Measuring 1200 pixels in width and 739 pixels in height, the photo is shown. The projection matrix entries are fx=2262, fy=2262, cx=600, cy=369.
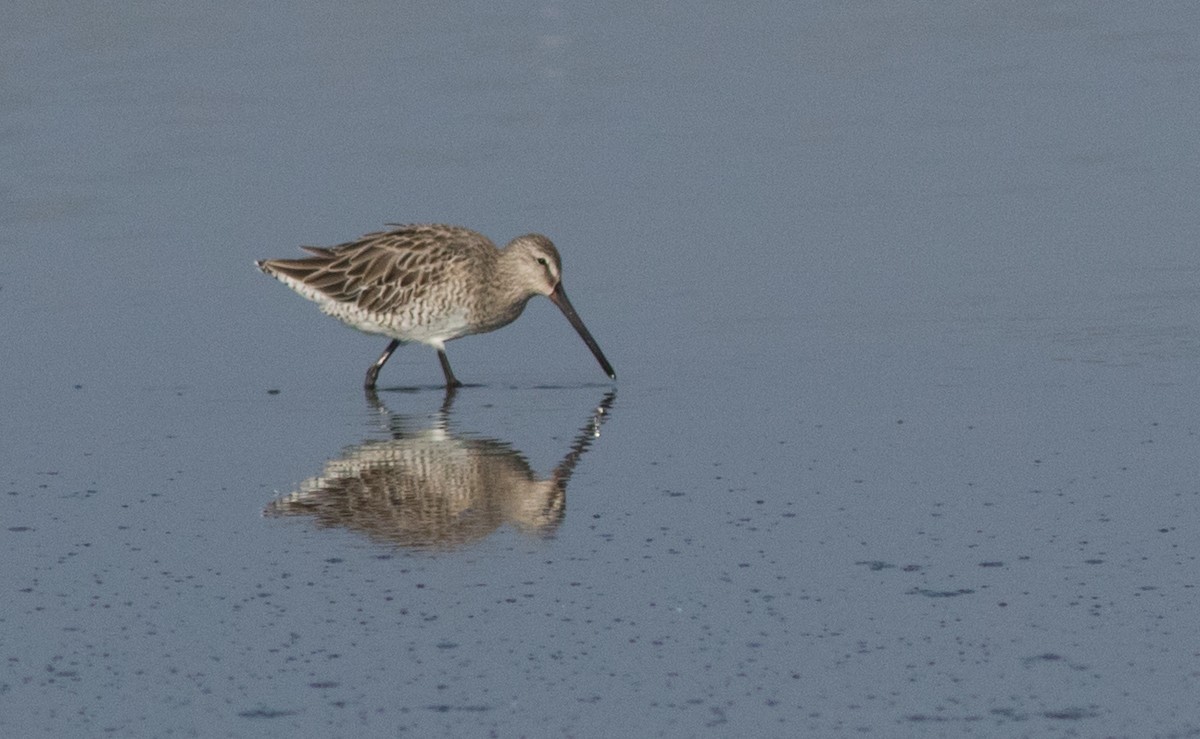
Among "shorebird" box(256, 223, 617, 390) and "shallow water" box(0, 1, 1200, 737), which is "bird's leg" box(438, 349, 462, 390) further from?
"shallow water" box(0, 1, 1200, 737)

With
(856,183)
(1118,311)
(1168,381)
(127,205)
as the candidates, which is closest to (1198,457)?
(1168,381)

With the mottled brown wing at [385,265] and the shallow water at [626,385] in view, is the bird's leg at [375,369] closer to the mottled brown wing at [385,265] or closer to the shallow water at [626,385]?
the shallow water at [626,385]

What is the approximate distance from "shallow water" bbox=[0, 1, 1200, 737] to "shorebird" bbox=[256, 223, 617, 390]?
277 mm

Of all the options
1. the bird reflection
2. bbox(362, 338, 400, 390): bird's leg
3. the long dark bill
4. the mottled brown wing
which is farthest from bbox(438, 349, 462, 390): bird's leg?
the bird reflection

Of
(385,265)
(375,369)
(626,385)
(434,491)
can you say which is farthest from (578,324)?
(434,491)

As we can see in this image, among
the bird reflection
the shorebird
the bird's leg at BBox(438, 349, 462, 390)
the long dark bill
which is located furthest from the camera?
the shorebird

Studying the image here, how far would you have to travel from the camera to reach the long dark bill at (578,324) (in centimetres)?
1177

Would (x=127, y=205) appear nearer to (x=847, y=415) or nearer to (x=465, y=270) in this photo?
(x=465, y=270)

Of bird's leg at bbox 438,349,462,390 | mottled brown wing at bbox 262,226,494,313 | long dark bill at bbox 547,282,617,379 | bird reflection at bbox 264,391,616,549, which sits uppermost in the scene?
mottled brown wing at bbox 262,226,494,313

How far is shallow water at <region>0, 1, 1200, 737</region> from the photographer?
7.04 m

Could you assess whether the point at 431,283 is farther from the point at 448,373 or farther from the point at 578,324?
the point at 578,324

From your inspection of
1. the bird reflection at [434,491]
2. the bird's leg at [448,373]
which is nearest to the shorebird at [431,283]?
the bird's leg at [448,373]

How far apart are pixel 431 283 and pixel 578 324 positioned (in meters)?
0.96

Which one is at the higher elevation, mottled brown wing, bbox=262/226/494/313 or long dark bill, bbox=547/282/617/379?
mottled brown wing, bbox=262/226/494/313
